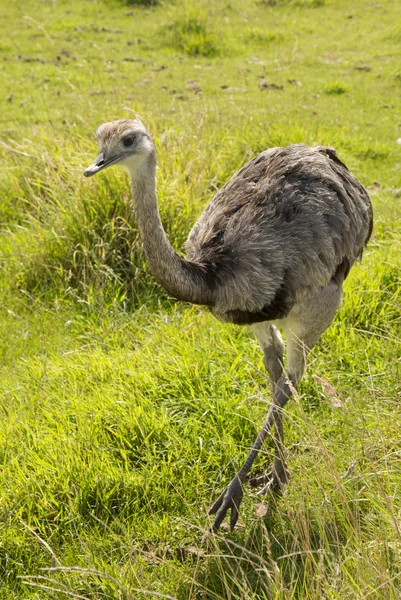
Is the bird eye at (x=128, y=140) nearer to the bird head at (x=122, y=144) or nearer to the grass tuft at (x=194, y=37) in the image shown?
the bird head at (x=122, y=144)

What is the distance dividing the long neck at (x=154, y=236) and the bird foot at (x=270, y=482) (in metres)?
0.90

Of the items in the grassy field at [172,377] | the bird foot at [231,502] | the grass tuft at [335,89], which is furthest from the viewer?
the grass tuft at [335,89]

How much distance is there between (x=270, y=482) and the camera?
3.50 meters

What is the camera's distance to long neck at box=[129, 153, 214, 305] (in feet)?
10.0

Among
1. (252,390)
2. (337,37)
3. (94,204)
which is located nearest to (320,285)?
(252,390)

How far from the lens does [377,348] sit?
416 centimetres

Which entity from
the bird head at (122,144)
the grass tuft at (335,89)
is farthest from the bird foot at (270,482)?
the grass tuft at (335,89)

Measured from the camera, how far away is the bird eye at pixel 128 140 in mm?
3039

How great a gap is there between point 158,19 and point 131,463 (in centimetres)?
762

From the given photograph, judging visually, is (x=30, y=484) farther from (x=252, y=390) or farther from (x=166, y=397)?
(x=252, y=390)

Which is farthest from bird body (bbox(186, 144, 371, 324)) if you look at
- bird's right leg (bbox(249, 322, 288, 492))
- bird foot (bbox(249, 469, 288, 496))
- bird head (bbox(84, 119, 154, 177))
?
bird foot (bbox(249, 469, 288, 496))

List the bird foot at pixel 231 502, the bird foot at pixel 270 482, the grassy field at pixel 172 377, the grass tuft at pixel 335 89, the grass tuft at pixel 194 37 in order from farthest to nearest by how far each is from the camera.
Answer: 1. the grass tuft at pixel 194 37
2. the grass tuft at pixel 335 89
3. the bird foot at pixel 270 482
4. the bird foot at pixel 231 502
5. the grassy field at pixel 172 377

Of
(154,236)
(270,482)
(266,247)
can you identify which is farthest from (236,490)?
(154,236)

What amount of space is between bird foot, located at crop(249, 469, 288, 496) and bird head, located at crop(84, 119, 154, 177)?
1406mm
